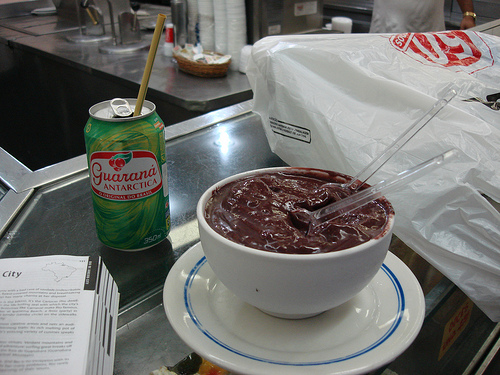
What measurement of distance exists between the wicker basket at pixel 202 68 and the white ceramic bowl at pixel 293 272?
64.0 inches

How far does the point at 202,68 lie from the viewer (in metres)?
2.03

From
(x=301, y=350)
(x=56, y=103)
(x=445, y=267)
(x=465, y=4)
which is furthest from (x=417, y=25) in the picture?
(x=301, y=350)

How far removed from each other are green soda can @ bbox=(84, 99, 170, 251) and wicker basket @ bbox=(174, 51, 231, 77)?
1373 millimetres

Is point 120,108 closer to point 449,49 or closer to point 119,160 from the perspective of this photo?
point 119,160

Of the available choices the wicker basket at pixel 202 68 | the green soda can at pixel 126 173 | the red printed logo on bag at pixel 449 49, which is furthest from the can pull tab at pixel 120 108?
the wicker basket at pixel 202 68

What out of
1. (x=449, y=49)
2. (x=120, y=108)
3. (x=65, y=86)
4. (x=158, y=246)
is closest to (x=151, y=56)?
(x=120, y=108)

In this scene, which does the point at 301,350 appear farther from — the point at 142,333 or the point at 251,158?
the point at 251,158

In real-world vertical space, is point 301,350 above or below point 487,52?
below

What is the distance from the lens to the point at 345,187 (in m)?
0.59

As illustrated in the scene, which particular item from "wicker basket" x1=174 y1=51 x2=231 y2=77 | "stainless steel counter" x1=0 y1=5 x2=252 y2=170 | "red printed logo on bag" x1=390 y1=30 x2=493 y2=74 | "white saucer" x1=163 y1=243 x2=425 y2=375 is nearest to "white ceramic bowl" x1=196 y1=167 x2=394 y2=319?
"white saucer" x1=163 y1=243 x2=425 y2=375

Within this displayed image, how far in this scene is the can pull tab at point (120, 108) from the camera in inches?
25.4

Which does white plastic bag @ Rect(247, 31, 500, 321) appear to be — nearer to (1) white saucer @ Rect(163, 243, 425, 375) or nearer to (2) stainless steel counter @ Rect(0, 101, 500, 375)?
(2) stainless steel counter @ Rect(0, 101, 500, 375)

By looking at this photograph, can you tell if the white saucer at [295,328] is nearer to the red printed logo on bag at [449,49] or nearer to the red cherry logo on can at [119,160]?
the red cherry logo on can at [119,160]

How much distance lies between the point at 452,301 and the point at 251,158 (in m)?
0.52
